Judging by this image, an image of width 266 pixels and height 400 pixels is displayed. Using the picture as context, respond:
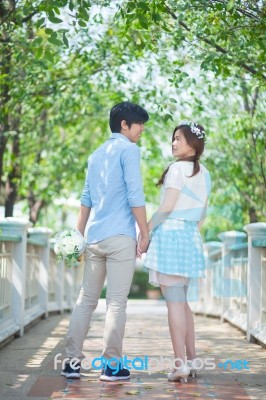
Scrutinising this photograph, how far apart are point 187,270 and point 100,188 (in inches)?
32.1

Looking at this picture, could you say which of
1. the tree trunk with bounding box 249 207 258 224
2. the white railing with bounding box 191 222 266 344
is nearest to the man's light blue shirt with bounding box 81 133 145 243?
the white railing with bounding box 191 222 266 344

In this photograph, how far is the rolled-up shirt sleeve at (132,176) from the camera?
5.67 meters

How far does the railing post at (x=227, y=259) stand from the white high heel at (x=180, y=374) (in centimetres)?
578

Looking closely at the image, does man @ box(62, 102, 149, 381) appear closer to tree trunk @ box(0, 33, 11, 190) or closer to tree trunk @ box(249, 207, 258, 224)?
tree trunk @ box(0, 33, 11, 190)

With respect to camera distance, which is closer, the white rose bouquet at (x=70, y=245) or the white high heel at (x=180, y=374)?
the white high heel at (x=180, y=374)

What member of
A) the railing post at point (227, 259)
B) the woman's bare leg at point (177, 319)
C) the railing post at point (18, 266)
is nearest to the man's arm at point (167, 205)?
the woman's bare leg at point (177, 319)

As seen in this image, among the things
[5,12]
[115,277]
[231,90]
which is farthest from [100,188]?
[231,90]

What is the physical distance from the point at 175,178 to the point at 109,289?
2.82 feet

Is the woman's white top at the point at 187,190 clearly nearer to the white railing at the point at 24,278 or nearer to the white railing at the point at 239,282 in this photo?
the white railing at the point at 239,282

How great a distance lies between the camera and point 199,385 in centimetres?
564

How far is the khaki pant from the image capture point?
568cm

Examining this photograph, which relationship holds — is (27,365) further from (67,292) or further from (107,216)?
(67,292)

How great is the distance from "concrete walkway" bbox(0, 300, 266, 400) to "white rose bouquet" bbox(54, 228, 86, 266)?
832 mm

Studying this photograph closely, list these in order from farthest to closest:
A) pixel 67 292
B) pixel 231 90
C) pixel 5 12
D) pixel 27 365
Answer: pixel 67 292 → pixel 231 90 → pixel 5 12 → pixel 27 365
